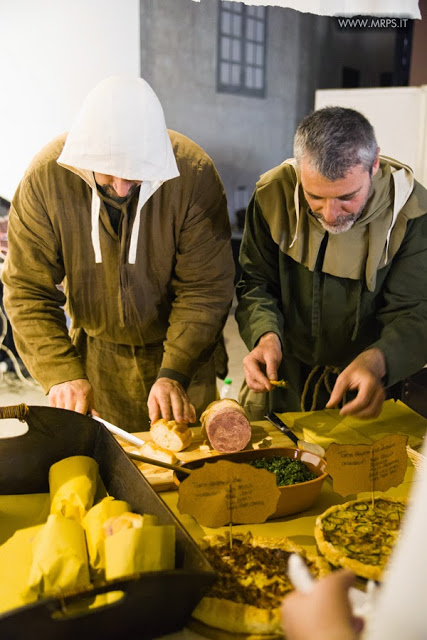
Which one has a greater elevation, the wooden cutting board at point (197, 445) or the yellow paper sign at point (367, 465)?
the yellow paper sign at point (367, 465)

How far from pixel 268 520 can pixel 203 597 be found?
38cm

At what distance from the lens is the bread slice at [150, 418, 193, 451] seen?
6.20 ft

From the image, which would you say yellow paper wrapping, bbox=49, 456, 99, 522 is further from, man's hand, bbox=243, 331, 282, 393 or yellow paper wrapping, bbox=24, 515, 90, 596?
man's hand, bbox=243, 331, 282, 393

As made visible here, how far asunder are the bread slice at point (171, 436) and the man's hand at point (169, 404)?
10 cm

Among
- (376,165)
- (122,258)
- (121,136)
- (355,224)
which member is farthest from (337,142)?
(122,258)

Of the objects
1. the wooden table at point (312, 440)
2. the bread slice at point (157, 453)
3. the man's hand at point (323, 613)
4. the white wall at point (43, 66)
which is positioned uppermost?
the white wall at point (43, 66)

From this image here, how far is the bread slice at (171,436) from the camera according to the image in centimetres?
189

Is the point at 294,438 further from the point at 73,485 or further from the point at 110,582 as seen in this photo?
the point at 110,582

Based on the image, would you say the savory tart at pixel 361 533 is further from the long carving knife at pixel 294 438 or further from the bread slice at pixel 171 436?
the bread slice at pixel 171 436

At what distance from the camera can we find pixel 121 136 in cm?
195

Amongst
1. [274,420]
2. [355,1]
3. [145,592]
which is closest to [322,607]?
[145,592]

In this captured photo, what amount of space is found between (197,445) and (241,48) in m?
6.01

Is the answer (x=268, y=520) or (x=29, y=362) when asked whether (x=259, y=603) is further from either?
(x=29, y=362)

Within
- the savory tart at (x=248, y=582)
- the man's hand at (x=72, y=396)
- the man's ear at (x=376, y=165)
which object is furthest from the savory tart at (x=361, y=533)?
the man's ear at (x=376, y=165)
